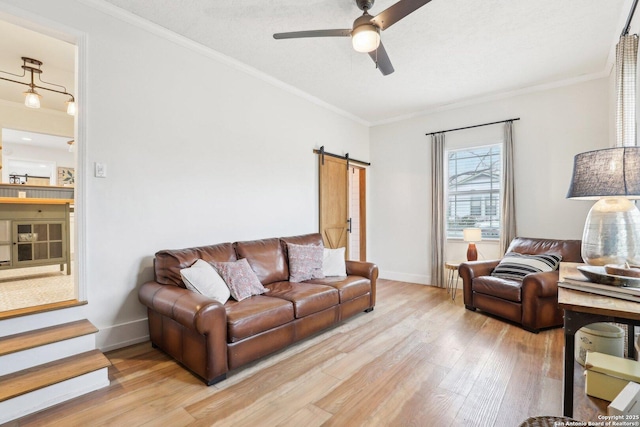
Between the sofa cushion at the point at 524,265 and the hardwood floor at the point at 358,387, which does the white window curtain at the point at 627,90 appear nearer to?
the sofa cushion at the point at 524,265

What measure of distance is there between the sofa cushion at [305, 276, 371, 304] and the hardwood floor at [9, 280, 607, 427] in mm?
396

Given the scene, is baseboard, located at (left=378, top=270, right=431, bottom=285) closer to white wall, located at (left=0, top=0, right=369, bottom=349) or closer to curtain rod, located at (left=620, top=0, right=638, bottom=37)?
white wall, located at (left=0, top=0, right=369, bottom=349)

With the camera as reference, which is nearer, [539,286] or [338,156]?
[539,286]

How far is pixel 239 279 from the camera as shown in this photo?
2.66 metres

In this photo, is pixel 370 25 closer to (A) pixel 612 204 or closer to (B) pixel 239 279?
(A) pixel 612 204

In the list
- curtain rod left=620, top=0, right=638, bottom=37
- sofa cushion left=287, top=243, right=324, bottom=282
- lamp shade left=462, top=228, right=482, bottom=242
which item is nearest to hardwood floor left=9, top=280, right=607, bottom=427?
sofa cushion left=287, top=243, right=324, bottom=282

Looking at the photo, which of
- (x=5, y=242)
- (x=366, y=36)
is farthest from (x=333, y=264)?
(x=5, y=242)

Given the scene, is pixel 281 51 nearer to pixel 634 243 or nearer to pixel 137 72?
pixel 137 72

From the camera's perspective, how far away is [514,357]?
246cm

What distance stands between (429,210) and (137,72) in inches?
169

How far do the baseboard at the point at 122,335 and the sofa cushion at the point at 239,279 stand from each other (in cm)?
90

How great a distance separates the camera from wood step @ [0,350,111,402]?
5.68 ft

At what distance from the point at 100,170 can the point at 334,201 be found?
3.20 meters

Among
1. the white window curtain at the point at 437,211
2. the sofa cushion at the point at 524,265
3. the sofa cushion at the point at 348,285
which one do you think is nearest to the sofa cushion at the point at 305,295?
the sofa cushion at the point at 348,285
